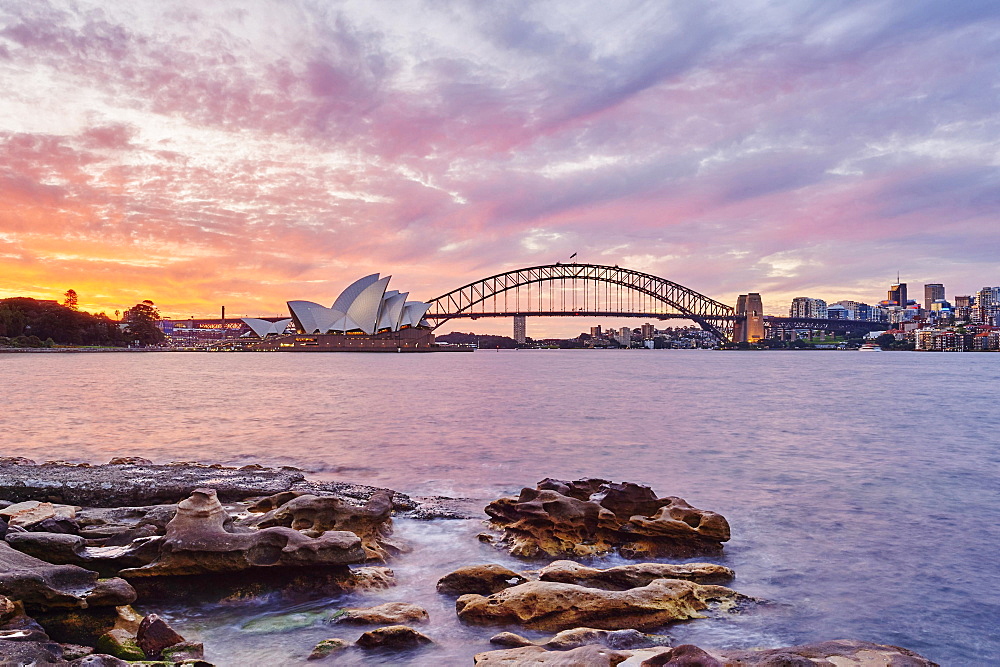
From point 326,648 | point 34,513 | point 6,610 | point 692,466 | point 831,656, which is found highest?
point 6,610

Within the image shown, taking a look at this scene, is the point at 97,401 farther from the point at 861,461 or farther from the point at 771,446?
the point at 861,461

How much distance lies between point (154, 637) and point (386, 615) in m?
1.52

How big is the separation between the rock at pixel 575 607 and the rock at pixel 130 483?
4.63m

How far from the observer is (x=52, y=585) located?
430cm

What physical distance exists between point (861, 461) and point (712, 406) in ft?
42.3

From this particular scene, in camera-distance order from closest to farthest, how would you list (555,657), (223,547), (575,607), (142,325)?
(555,657)
(575,607)
(223,547)
(142,325)

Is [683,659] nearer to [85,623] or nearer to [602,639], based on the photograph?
[602,639]

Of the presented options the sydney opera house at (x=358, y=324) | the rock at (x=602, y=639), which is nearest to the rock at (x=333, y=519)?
the rock at (x=602, y=639)

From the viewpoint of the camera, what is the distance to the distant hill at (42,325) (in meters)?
90.0

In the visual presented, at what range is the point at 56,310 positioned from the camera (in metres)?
95.8

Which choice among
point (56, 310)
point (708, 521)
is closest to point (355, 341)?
point (56, 310)

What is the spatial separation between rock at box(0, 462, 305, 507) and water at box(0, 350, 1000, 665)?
2.01 metres

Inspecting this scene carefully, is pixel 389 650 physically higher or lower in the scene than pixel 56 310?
lower

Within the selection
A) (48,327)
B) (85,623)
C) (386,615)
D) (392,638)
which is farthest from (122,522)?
(48,327)
